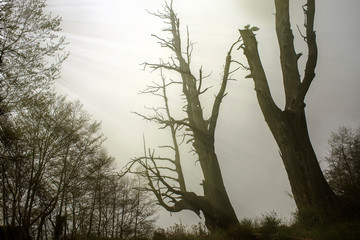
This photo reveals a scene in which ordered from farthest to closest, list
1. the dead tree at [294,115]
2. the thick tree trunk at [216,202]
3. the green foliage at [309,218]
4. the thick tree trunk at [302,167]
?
the thick tree trunk at [216,202] < the dead tree at [294,115] < the thick tree trunk at [302,167] < the green foliage at [309,218]

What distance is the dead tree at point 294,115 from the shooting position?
4.48 meters

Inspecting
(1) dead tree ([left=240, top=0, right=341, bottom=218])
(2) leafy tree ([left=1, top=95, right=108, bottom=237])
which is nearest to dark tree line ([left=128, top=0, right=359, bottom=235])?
(1) dead tree ([left=240, top=0, right=341, bottom=218])

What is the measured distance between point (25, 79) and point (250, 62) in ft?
23.9

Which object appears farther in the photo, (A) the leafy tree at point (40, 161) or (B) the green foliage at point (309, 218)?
(A) the leafy tree at point (40, 161)

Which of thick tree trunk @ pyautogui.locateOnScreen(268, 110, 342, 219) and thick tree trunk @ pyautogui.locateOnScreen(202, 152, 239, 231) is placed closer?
thick tree trunk @ pyautogui.locateOnScreen(268, 110, 342, 219)

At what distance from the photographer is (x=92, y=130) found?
1465 cm

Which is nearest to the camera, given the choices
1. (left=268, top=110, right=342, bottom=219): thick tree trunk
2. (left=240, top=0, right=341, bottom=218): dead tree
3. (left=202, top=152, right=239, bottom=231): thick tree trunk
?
(left=268, top=110, right=342, bottom=219): thick tree trunk

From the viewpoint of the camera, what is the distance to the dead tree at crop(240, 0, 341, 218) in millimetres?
4484

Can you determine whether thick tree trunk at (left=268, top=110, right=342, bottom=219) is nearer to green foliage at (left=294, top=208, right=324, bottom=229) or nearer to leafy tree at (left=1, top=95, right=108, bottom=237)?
green foliage at (left=294, top=208, right=324, bottom=229)

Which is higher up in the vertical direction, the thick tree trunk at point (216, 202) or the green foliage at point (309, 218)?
the thick tree trunk at point (216, 202)

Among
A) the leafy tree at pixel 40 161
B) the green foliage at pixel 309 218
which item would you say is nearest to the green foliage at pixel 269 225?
the green foliage at pixel 309 218

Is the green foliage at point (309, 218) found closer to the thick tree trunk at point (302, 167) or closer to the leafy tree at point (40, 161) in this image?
the thick tree trunk at point (302, 167)

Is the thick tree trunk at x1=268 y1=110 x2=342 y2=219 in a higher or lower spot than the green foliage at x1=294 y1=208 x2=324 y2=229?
higher

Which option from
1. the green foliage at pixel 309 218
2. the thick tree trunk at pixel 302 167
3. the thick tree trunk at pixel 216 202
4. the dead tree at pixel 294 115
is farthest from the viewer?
the thick tree trunk at pixel 216 202
